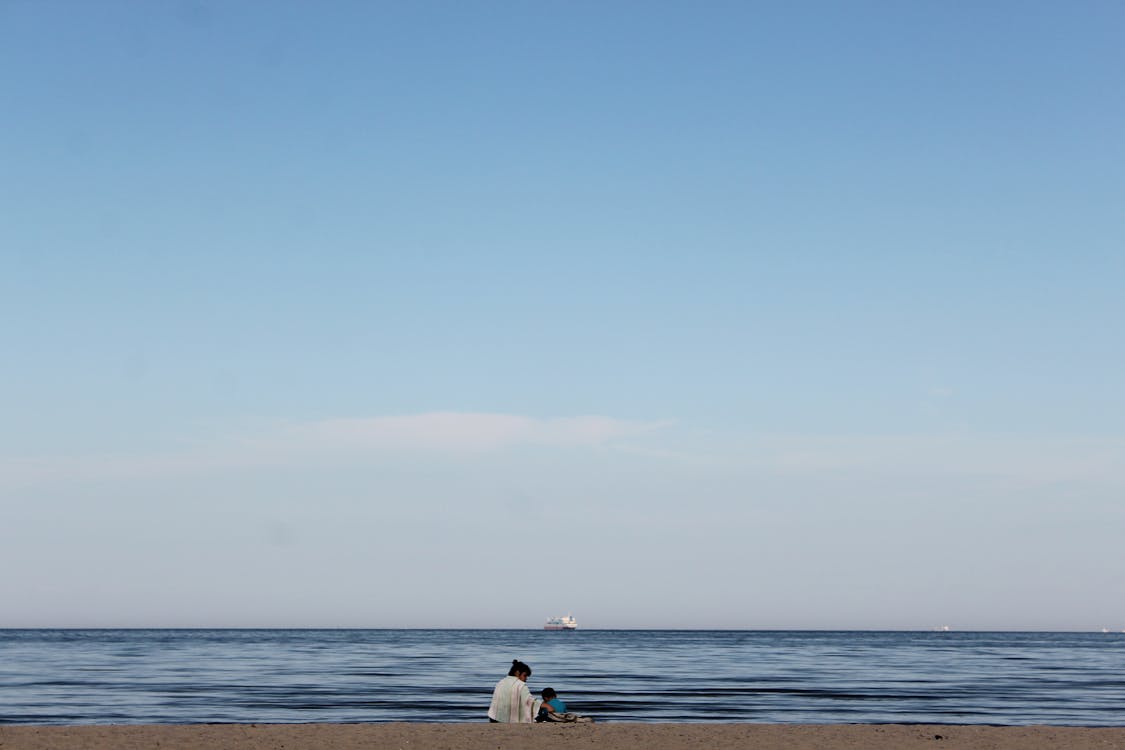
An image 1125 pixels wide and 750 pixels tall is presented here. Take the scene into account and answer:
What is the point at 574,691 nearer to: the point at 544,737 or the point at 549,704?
the point at 549,704

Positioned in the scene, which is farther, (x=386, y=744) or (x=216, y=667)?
(x=216, y=667)

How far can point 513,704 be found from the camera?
25.5 metres

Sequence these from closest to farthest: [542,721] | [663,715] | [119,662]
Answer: [542,721] < [663,715] < [119,662]

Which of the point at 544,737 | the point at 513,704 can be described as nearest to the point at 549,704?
the point at 513,704

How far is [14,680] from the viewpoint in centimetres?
4741

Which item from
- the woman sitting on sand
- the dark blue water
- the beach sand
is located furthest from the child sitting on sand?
the dark blue water

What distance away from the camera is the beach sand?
69.6ft

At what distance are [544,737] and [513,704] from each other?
308 centimetres

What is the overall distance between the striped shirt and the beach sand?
2.22 ft

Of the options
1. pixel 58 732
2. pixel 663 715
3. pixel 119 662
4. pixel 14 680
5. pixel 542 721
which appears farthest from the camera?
pixel 119 662

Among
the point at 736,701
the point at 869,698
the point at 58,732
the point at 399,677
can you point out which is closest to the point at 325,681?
the point at 399,677

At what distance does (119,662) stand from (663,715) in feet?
143

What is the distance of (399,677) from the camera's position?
172ft

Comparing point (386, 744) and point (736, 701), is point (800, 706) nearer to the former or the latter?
point (736, 701)
